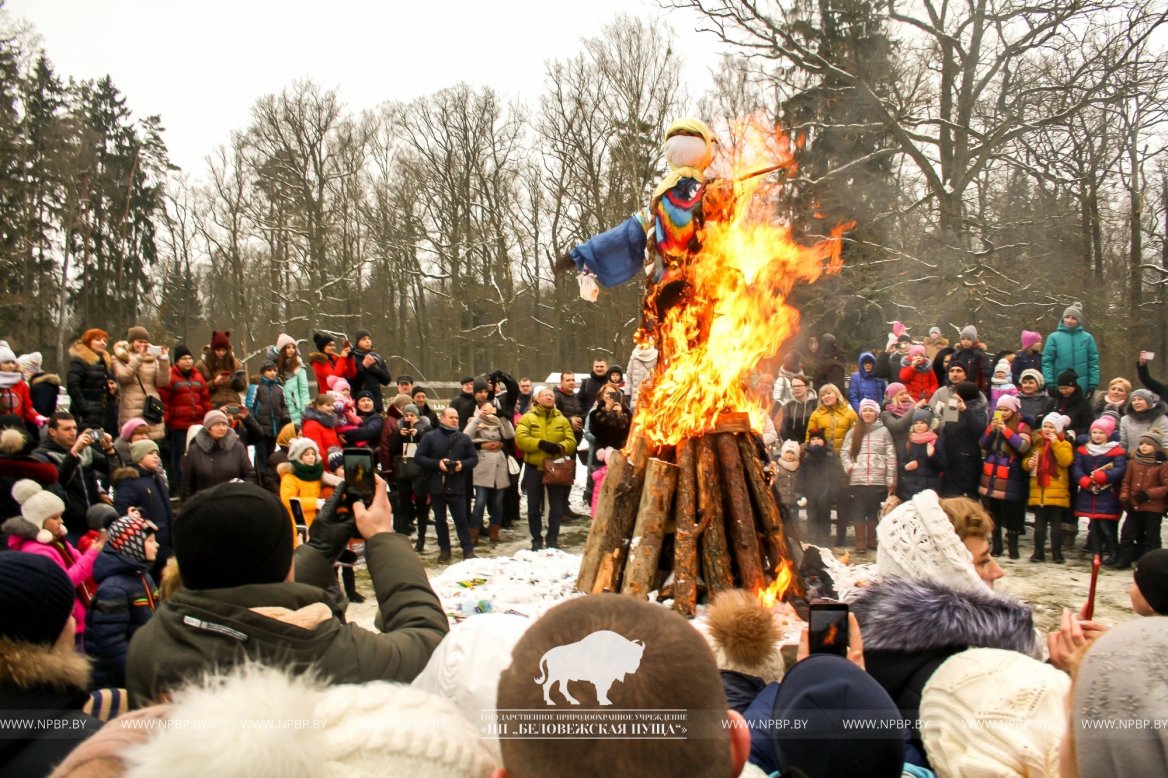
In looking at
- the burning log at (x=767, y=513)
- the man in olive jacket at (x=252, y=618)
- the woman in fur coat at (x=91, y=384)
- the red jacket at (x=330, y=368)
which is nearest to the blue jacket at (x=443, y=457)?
the red jacket at (x=330, y=368)

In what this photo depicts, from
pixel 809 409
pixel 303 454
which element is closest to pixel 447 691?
pixel 303 454

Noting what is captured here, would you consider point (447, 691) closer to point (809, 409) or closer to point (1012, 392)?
point (809, 409)

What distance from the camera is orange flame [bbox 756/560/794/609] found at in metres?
6.39

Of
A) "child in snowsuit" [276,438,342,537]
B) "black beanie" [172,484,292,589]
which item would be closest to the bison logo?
"black beanie" [172,484,292,589]

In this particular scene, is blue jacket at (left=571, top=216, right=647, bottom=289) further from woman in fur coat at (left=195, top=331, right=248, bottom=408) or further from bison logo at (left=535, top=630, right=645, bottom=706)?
woman in fur coat at (left=195, top=331, right=248, bottom=408)

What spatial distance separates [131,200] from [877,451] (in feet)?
107

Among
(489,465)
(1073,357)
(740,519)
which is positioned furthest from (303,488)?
(1073,357)

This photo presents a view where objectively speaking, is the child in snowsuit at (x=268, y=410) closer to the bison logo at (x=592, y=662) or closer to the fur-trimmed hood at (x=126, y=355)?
the fur-trimmed hood at (x=126, y=355)

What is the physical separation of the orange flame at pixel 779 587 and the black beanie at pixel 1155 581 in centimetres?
357

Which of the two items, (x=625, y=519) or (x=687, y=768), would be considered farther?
(x=625, y=519)

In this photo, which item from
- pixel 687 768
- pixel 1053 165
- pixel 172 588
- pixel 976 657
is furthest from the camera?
pixel 1053 165

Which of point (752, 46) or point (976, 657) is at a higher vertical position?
point (752, 46)

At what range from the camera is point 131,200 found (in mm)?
32562

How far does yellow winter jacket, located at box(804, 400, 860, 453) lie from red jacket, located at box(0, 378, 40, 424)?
9.50m
